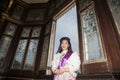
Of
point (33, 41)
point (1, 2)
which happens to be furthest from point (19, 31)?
point (1, 2)

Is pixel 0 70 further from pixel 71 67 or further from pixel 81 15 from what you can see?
pixel 71 67

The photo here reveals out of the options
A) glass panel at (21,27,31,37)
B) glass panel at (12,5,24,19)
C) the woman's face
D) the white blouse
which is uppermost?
glass panel at (12,5,24,19)

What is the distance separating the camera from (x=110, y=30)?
84.7 inches

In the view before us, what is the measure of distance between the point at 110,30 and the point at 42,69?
2.63 meters

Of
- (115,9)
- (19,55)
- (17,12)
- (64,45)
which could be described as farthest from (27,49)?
(115,9)

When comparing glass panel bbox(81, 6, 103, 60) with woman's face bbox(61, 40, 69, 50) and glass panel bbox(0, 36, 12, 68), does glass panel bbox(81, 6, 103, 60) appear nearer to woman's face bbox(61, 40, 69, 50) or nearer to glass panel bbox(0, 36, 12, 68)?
woman's face bbox(61, 40, 69, 50)

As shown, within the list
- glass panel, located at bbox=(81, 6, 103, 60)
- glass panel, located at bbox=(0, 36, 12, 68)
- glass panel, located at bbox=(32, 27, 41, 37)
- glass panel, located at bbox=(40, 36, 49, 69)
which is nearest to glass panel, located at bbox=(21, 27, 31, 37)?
glass panel, located at bbox=(32, 27, 41, 37)

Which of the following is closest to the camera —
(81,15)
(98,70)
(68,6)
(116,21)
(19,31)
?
(116,21)

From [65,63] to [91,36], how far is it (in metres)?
1.10

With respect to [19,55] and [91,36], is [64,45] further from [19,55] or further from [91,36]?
[19,55]

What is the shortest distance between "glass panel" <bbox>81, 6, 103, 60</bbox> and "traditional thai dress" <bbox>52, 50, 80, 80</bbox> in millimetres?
739

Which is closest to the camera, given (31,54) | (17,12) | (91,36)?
Answer: (91,36)

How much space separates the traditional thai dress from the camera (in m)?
1.70

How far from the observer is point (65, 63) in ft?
5.81
